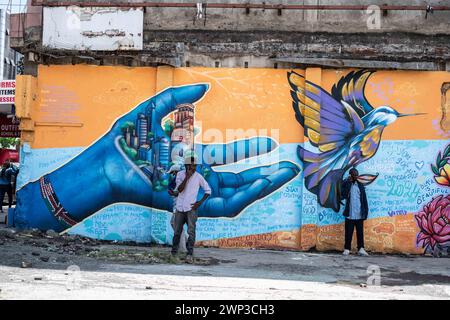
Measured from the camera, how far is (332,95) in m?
11.9

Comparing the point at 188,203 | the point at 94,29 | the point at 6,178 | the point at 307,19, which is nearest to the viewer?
the point at 188,203

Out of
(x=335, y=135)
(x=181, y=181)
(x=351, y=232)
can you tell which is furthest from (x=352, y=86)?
(x=181, y=181)

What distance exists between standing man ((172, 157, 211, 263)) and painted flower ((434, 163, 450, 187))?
16.6 ft

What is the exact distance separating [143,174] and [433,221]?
5.96m

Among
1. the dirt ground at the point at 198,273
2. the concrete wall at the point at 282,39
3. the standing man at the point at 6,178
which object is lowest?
the dirt ground at the point at 198,273

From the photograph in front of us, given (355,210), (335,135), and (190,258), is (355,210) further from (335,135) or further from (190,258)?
(190,258)

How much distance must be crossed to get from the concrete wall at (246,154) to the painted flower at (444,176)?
0.02 meters

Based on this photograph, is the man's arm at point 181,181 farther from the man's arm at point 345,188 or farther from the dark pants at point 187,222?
the man's arm at point 345,188

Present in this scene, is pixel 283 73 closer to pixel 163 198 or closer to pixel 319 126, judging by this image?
pixel 319 126

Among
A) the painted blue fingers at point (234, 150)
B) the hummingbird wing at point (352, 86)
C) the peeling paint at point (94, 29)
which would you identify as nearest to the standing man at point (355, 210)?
the hummingbird wing at point (352, 86)

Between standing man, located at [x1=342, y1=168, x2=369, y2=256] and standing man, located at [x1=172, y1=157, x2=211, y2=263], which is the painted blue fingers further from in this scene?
standing man, located at [x1=172, y1=157, x2=211, y2=263]

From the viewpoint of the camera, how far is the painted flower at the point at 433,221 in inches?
463

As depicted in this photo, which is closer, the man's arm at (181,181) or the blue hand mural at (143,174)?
the man's arm at (181,181)

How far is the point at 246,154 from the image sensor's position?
39.0ft
